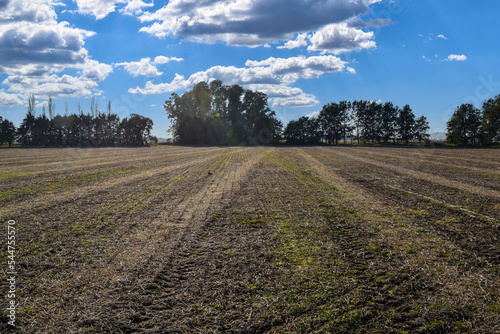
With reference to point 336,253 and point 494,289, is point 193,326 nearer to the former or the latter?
point 336,253

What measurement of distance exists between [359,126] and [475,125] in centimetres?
3357

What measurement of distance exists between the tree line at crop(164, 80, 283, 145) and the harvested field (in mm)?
89950

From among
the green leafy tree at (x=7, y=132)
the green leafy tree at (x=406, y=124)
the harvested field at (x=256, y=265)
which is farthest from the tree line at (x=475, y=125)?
the green leafy tree at (x=7, y=132)

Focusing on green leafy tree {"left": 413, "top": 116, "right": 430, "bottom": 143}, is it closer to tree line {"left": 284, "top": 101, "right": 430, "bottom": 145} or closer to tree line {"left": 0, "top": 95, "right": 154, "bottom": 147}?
tree line {"left": 284, "top": 101, "right": 430, "bottom": 145}

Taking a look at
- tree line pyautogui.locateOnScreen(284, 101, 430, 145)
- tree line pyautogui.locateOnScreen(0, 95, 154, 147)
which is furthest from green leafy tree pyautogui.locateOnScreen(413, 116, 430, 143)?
tree line pyautogui.locateOnScreen(0, 95, 154, 147)

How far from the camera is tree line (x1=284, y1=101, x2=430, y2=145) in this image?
325 ft

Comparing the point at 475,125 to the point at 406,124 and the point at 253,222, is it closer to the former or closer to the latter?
the point at 406,124

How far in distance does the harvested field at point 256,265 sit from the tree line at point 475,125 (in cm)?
7999

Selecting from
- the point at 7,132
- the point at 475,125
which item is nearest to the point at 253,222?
the point at 475,125

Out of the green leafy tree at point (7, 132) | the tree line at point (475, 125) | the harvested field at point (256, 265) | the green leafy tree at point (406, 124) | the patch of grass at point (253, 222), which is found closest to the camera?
the harvested field at point (256, 265)

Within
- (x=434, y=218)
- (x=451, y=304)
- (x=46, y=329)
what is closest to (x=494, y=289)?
(x=451, y=304)

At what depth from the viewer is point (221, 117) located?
371 ft

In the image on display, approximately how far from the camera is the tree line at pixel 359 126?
9919 cm

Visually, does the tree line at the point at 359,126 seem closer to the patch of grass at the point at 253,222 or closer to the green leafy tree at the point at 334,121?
the green leafy tree at the point at 334,121
